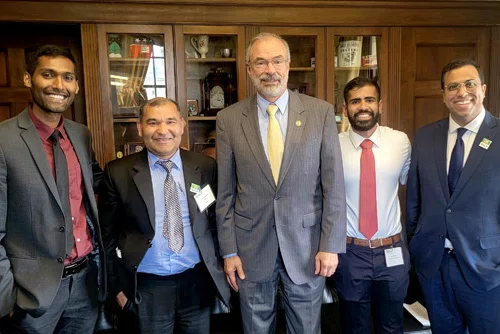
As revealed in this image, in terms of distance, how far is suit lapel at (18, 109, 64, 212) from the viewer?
57.4 inches

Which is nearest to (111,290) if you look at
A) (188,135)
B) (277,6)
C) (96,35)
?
(188,135)

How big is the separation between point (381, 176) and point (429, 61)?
164 centimetres

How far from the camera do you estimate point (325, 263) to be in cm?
159

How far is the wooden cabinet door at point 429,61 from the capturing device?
2.97 m

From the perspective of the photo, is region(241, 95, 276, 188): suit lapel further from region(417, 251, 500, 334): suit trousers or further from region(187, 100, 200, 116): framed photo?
region(187, 100, 200, 116): framed photo

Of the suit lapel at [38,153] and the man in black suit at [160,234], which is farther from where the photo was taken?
the man in black suit at [160,234]

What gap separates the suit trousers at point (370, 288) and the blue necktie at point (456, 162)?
0.37 m

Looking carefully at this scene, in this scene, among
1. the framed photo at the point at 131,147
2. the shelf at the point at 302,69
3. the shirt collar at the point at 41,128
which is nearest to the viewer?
the shirt collar at the point at 41,128

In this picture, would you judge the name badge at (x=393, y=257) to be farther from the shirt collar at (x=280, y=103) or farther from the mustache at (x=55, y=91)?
the mustache at (x=55, y=91)

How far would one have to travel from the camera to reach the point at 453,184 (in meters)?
1.69

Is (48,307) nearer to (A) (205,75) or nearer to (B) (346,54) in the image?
(A) (205,75)

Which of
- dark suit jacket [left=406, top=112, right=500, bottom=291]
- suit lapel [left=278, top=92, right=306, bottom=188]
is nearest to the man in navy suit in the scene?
dark suit jacket [left=406, top=112, right=500, bottom=291]

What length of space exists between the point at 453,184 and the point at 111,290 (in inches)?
60.0

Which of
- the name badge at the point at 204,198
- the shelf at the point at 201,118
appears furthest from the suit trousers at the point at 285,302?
the shelf at the point at 201,118
